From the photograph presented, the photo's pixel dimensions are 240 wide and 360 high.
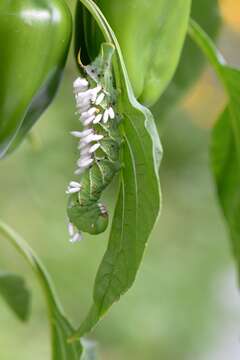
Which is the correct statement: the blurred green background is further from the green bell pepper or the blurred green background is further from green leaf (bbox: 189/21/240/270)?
the green bell pepper

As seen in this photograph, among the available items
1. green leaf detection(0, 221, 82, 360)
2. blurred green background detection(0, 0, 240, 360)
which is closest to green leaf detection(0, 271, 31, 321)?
green leaf detection(0, 221, 82, 360)

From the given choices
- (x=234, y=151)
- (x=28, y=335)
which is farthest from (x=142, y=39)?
(x=28, y=335)

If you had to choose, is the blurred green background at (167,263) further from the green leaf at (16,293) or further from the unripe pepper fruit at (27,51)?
the unripe pepper fruit at (27,51)

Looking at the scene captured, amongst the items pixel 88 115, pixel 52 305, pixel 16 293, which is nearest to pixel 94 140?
pixel 88 115

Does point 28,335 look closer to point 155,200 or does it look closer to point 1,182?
point 1,182

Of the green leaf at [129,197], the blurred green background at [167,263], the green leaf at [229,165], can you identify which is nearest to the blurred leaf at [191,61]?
the green leaf at [229,165]

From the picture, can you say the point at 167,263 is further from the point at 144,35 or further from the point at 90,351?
the point at 144,35
